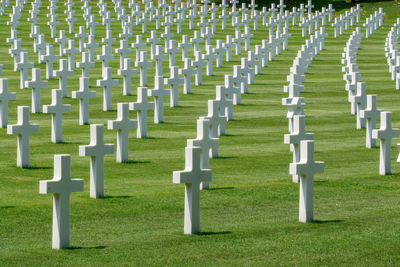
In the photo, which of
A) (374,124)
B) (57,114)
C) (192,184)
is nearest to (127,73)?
(57,114)

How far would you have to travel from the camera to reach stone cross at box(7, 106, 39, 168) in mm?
15156

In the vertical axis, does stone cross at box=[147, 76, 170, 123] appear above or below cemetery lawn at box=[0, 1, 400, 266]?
above

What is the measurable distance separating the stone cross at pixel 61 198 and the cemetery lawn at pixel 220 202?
153 millimetres

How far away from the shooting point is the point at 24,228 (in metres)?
11.3

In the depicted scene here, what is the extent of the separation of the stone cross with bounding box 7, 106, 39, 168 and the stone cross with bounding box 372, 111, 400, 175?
4.75m

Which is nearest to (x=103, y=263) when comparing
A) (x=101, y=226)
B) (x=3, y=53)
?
(x=101, y=226)

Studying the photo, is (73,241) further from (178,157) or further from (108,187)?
(178,157)

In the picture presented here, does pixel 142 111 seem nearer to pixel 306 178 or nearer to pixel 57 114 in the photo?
pixel 57 114

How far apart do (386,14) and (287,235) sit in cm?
4374

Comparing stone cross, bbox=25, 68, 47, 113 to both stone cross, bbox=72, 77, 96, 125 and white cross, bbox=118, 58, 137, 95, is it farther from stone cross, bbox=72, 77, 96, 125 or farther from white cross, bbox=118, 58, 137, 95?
white cross, bbox=118, 58, 137, 95

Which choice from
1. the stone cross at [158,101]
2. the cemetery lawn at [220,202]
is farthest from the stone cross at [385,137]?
the stone cross at [158,101]

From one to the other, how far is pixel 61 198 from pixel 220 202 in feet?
10.2

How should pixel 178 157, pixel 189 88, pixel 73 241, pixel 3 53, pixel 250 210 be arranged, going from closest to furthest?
pixel 73 241, pixel 250 210, pixel 178 157, pixel 189 88, pixel 3 53

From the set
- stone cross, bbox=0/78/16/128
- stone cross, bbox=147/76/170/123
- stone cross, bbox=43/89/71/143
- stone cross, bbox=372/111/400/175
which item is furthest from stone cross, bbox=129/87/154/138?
stone cross, bbox=372/111/400/175
